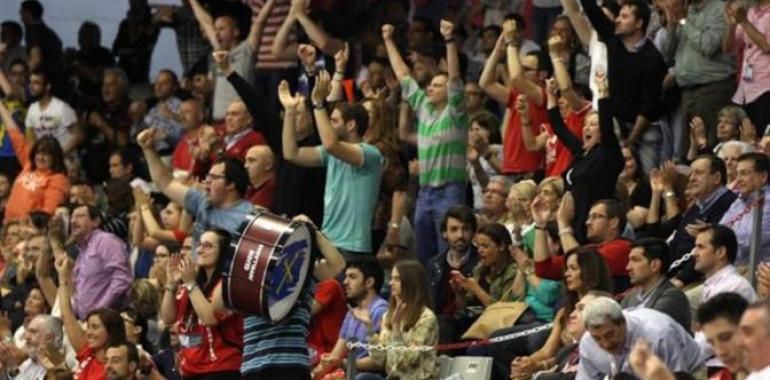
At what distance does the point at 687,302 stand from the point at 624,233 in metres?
2.06

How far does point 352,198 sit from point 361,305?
1.08 metres

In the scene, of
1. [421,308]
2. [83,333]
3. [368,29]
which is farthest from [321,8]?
[421,308]

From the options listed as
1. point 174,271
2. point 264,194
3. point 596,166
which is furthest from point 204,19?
point 174,271

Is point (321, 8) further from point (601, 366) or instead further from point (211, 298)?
point (601, 366)

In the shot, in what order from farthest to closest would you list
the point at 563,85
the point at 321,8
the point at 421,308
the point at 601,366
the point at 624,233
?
the point at 321,8 < the point at 563,85 < the point at 624,233 < the point at 421,308 < the point at 601,366

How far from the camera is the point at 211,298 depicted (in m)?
14.3

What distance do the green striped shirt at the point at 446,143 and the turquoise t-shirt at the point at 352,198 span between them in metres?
1.41

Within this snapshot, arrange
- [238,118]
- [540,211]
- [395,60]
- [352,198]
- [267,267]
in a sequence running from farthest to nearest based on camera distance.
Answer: [395,60] < [238,118] < [352,198] < [540,211] < [267,267]

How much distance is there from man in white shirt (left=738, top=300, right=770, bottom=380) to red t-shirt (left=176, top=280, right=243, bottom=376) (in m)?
5.39

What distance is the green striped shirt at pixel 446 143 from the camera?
57.9 ft

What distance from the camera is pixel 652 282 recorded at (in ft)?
45.2

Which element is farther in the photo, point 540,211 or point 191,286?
point 540,211

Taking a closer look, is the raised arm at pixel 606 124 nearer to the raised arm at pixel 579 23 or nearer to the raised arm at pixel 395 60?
the raised arm at pixel 579 23

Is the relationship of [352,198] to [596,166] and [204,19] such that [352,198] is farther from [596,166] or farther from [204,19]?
[204,19]
